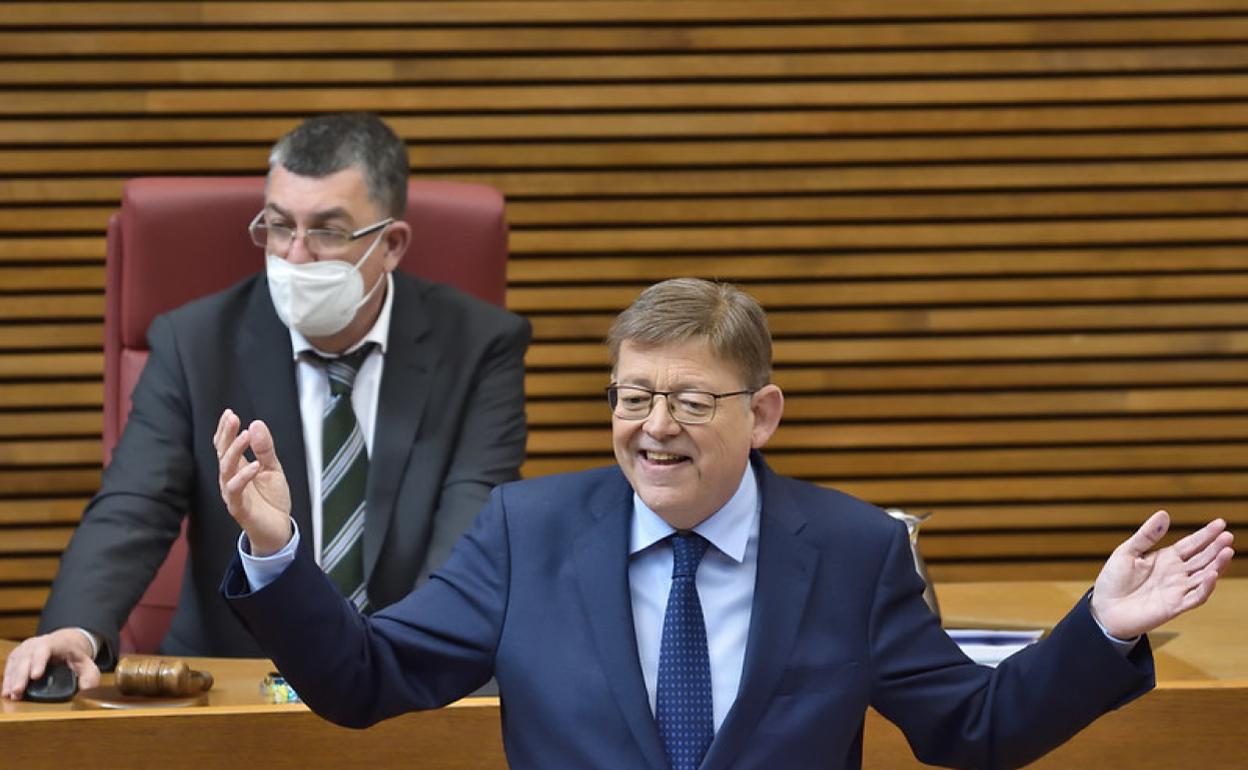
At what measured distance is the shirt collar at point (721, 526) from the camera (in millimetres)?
2119

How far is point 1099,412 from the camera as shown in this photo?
4727 mm

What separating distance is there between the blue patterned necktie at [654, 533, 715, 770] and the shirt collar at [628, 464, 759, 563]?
0.25 ft

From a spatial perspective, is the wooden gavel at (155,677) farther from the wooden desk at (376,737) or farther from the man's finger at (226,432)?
the man's finger at (226,432)

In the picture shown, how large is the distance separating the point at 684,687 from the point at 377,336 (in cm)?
144

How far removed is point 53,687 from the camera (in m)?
2.42

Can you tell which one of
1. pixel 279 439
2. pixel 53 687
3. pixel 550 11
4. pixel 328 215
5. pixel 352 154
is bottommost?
pixel 53 687

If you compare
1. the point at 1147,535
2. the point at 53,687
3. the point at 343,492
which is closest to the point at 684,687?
the point at 1147,535

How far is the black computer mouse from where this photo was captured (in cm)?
240

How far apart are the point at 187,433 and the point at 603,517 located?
1.28m

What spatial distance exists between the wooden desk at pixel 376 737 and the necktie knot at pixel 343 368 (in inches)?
32.5

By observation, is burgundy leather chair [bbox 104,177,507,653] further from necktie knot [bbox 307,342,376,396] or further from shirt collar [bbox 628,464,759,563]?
shirt collar [bbox 628,464,759,563]

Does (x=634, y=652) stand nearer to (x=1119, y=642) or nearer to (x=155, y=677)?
(x=1119, y=642)

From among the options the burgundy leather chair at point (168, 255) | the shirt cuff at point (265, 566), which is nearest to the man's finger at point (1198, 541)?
the shirt cuff at point (265, 566)

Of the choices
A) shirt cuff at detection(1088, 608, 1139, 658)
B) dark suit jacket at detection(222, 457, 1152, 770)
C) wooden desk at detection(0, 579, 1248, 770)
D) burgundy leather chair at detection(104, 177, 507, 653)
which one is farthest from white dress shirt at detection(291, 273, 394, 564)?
shirt cuff at detection(1088, 608, 1139, 658)
